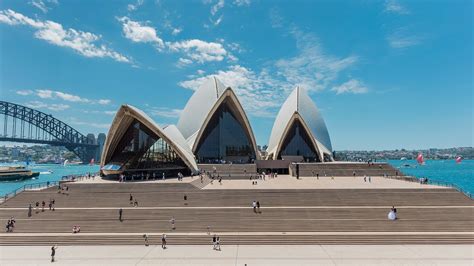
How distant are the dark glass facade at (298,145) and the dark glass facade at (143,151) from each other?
15.6 metres

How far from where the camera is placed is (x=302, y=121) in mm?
35781

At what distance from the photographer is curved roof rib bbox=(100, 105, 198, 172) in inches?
917

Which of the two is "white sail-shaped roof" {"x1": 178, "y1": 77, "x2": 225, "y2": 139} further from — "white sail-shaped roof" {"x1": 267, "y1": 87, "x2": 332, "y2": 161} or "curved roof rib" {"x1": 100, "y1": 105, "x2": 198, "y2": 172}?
"curved roof rib" {"x1": 100, "y1": 105, "x2": 198, "y2": 172}

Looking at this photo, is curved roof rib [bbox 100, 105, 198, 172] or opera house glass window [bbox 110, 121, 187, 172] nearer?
curved roof rib [bbox 100, 105, 198, 172]

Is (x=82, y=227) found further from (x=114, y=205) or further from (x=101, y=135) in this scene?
(x=101, y=135)

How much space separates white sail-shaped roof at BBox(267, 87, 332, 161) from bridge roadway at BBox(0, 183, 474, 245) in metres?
18.5

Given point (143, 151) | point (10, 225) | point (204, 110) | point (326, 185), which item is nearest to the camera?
point (10, 225)

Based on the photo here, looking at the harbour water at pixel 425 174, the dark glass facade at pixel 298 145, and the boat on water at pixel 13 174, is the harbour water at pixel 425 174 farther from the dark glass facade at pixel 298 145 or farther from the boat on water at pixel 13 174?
the dark glass facade at pixel 298 145

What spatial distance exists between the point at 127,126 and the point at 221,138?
13.0 m

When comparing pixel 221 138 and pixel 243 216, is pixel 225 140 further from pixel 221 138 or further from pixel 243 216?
pixel 243 216

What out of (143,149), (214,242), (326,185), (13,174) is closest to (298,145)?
(326,185)
